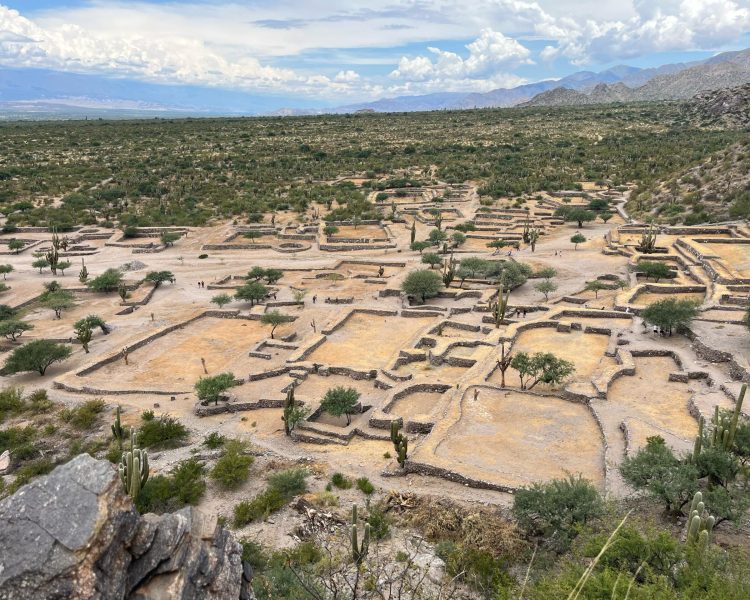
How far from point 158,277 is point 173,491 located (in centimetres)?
2663

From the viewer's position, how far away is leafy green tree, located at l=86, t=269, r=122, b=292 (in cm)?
3856

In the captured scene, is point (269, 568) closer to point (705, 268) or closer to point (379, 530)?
point (379, 530)

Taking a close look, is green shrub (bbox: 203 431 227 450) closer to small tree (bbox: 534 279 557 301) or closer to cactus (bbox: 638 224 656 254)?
small tree (bbox: 534 279 557 301)

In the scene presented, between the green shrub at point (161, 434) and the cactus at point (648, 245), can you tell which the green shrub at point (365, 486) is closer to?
the green shrub at point (161, 434)

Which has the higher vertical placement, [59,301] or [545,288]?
[545,288]

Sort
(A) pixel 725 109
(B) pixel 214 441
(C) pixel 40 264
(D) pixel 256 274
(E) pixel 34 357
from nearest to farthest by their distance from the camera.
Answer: (B) pixel 214 441
(E) pixel 34 357
(D) pixel 256 274
(C) pixel 40 264
(A) pixel 725 109

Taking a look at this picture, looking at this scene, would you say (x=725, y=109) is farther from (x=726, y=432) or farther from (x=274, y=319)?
(x=726, y=432)

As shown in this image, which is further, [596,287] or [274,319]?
[596,287]

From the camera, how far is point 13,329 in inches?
1177

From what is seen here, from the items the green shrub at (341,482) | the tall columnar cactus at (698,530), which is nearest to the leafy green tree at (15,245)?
the green shrub at (341,482)

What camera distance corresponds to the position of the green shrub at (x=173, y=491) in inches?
611

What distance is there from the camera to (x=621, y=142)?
93.8 meters

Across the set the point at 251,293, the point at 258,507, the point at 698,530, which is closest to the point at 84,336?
the point at 251,293

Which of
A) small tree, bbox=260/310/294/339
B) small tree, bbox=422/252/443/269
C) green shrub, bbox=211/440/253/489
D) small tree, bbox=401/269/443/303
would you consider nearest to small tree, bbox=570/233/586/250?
A: small tree, bbox=422/252/443/269
